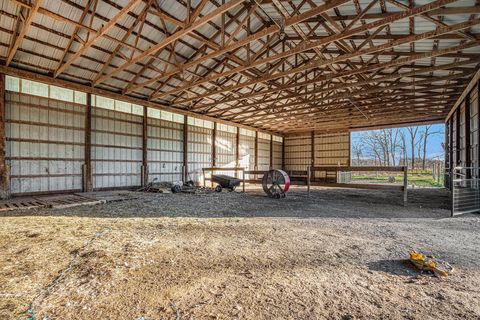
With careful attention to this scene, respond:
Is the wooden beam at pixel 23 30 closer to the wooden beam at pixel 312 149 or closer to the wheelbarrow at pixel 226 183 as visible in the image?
the wheelbarrow at pixel 226 183

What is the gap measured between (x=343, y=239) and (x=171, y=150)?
12418 millimetres

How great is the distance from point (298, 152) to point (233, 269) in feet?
74.3

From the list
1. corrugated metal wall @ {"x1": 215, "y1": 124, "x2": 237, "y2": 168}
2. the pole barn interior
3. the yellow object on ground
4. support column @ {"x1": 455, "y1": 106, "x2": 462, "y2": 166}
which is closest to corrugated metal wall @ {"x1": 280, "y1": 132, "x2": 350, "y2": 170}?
the pole barn interior

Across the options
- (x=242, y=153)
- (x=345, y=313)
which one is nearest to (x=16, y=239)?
(x=345, y=313)

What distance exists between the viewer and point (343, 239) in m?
4.42

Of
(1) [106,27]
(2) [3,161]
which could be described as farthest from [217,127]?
(2) [3,161]

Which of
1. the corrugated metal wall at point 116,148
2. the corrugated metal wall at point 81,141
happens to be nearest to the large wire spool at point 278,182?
the corrugated metal wall at point 81,141

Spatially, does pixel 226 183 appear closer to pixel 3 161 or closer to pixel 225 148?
pixel 225 148

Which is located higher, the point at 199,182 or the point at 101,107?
the point at 101,107

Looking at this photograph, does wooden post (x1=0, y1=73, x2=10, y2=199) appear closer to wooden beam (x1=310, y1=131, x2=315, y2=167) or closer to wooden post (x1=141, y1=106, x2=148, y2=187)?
wooden post (x1=141, y1=106, x2=148, y2=187)

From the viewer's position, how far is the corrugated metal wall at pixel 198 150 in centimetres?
1612

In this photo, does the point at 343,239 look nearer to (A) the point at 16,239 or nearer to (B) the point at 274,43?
(A) the point at 16,239

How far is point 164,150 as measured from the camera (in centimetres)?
1460

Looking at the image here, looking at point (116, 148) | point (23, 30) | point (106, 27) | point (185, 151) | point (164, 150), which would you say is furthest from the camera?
point (185, 151)
